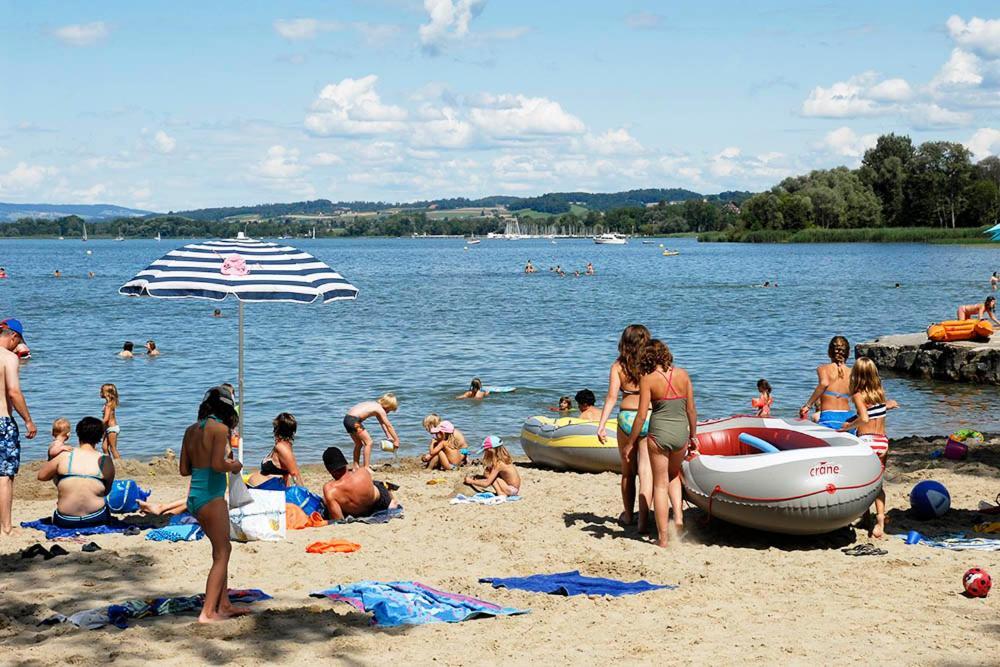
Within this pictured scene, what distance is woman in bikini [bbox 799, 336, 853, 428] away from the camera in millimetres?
10172

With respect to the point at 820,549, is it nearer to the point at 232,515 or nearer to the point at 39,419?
the point at 232,515

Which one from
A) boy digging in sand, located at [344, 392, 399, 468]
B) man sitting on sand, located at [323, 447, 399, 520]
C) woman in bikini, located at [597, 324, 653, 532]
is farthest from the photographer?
boy digging in sand, located at [344, 392, 399, 468]

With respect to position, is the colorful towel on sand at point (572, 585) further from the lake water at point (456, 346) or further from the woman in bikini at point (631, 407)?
the lake water at point (456, 346)

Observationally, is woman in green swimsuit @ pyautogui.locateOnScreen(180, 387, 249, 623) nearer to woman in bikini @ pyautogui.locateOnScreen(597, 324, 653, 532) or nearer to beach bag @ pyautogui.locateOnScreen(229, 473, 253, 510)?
beach bag @ pyautogui.locateOnScreen(229, 473, 253, 510)

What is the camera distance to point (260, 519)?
9133 mm

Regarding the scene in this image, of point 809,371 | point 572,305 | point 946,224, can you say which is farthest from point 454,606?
Answer: point 946,224

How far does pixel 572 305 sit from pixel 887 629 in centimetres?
4051

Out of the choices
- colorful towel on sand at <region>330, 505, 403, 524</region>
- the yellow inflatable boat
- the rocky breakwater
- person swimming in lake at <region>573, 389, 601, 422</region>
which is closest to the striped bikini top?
the yellow inflatable boat

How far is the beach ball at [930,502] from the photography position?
31.0 feet

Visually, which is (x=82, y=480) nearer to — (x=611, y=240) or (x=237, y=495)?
(x=237, y=495)

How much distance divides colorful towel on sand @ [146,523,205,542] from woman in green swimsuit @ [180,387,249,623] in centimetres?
246

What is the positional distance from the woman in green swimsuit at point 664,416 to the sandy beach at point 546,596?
48cm

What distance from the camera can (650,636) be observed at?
6.43m

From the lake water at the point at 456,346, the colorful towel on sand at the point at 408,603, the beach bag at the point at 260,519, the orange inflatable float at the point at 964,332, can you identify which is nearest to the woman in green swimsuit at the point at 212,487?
the colorful towel on sand at the point at 408,603
